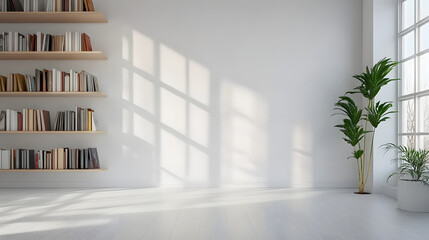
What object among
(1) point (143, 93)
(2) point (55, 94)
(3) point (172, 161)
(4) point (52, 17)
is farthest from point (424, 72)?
(4) point (52, 17)

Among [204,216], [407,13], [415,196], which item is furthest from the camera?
[407,13]

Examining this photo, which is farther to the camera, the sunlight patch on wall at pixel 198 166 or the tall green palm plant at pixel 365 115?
the sunlight patch on wall at pixel 198 166

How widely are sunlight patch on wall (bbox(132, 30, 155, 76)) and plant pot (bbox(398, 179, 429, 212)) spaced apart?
3.25 m

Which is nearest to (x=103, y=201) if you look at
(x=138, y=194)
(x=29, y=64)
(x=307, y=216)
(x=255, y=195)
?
(x=138, y=194)

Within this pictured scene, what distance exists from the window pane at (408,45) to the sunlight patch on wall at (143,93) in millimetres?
3032

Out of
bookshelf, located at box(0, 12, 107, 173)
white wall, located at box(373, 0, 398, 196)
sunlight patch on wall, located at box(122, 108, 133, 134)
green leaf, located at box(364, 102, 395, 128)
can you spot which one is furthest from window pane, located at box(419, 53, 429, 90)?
bookshelf, located at box(0, 12, 107, 173)

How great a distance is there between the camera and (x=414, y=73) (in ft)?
15.0

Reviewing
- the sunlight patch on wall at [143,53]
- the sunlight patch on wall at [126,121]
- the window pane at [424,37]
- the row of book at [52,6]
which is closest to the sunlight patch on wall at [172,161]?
the sunlight patch on wall at [126,121]

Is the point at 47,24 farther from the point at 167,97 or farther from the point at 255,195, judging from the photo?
the point at 255,195

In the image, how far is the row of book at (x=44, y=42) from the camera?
516cm

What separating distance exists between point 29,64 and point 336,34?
13.0 ft

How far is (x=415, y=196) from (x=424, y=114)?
3.51ft

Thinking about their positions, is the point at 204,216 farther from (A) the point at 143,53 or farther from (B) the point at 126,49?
(B) the point at 126,49

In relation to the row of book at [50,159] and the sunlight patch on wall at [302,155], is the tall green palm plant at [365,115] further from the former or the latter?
the row of book at [50,159]
